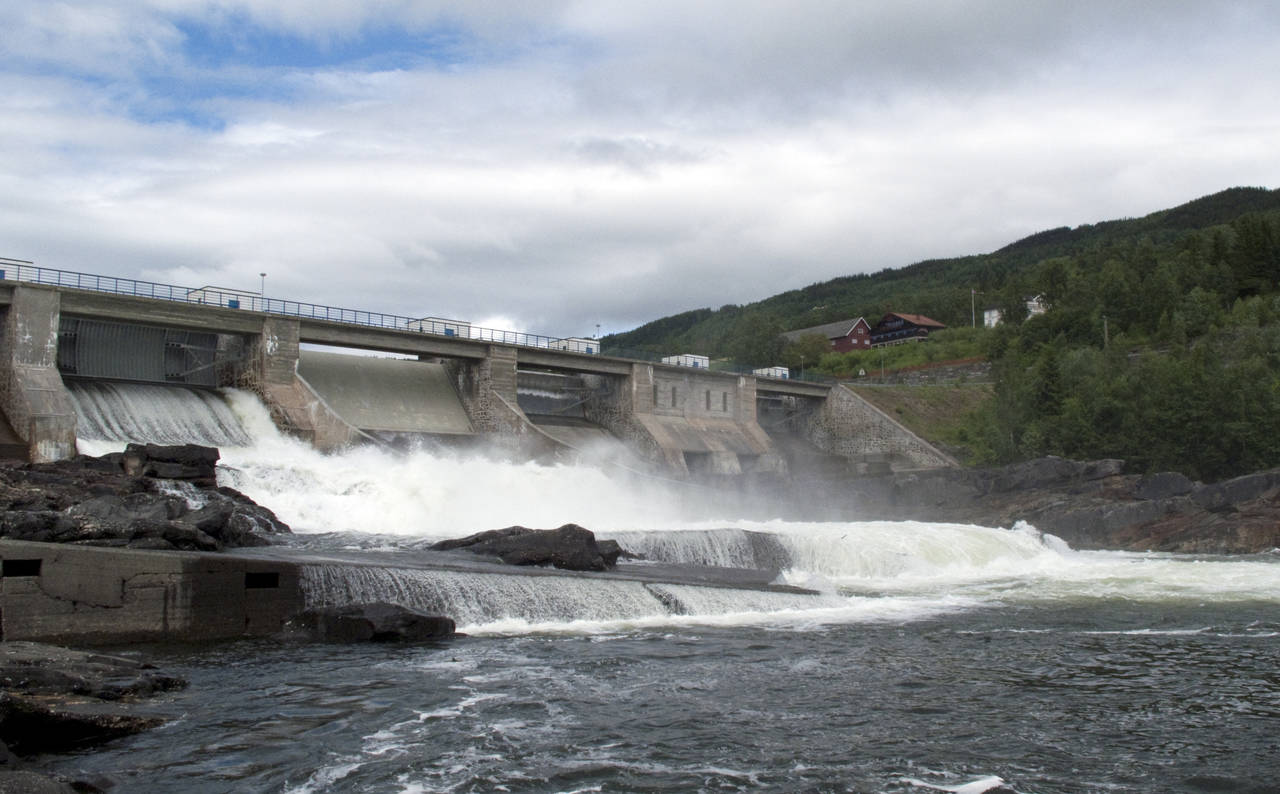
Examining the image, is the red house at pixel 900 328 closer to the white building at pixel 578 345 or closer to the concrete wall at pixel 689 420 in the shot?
the concrete wall at pixel 689 420

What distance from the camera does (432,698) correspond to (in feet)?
39.1

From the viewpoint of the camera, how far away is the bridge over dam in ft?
103

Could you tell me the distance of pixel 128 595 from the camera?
14523 mm

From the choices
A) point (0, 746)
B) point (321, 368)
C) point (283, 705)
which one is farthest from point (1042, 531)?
point (0, 746)

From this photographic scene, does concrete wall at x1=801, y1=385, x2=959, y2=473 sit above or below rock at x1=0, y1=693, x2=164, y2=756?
above

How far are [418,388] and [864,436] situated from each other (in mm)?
26653

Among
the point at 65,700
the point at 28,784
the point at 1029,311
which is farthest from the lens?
the point at 1029,311

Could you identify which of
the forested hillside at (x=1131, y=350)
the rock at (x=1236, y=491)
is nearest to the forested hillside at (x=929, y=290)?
the forested hillside at (x=1131, y=350)

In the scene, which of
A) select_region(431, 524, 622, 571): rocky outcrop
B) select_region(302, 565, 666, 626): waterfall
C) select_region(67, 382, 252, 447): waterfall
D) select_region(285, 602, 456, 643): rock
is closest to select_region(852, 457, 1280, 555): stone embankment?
select_region(431, 524, 622, 571): rocky outcrop

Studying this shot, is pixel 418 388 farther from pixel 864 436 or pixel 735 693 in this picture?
pixel 735 693

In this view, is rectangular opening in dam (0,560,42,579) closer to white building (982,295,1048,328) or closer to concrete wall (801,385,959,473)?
concrete wall (801,385,959,473)

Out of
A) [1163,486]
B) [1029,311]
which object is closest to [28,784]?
[1163,486]

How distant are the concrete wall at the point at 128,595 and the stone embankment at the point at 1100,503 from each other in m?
30.9

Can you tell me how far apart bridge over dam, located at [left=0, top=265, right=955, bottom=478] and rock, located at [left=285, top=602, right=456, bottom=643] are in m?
16.9
